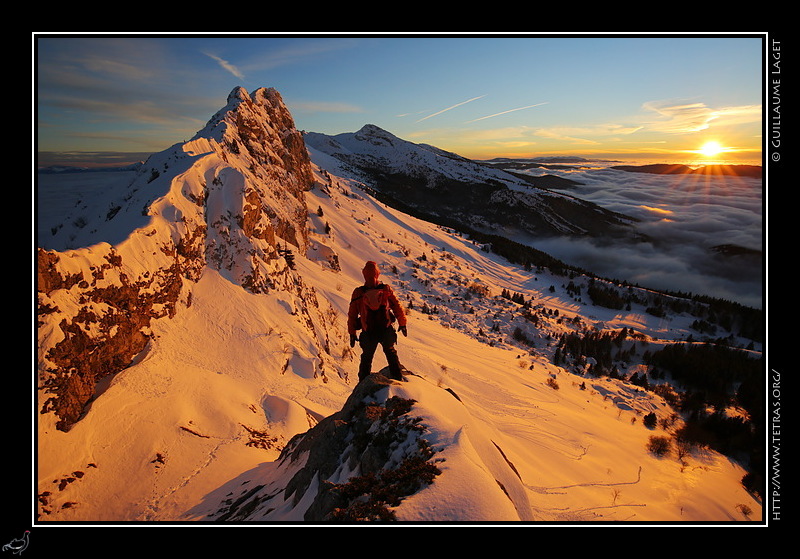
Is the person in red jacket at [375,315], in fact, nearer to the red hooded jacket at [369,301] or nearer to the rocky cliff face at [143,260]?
the red hooded jacket at [369,301]

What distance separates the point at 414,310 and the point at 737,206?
102 meters

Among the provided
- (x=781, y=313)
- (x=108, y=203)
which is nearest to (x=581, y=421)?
(x=781, y=313)

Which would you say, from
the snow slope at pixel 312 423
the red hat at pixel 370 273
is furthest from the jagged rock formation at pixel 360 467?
the red hat at pixel 370 273

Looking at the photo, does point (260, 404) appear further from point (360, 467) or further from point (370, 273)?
point (360, 467)

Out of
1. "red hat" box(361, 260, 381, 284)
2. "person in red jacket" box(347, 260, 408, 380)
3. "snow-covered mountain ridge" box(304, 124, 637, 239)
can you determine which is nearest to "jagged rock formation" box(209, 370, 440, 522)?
"person in red jacket" box(347, 260, 408, 380)

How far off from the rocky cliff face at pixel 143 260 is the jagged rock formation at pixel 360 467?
3.36 meters

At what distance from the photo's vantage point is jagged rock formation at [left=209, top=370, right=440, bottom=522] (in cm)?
277

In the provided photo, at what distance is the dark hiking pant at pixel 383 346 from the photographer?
466cm

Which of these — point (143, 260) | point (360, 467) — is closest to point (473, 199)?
point (143, 260)

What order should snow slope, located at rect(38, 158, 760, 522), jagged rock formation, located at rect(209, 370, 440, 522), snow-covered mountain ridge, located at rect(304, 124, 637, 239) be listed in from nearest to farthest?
jagged rock formation, located at rect(209, 370, 440, 522)
snow slope, located at rect(38, 158, 760, 522)
snow-covered mountain ridge, located at rect(304, 124, 637, 239)
